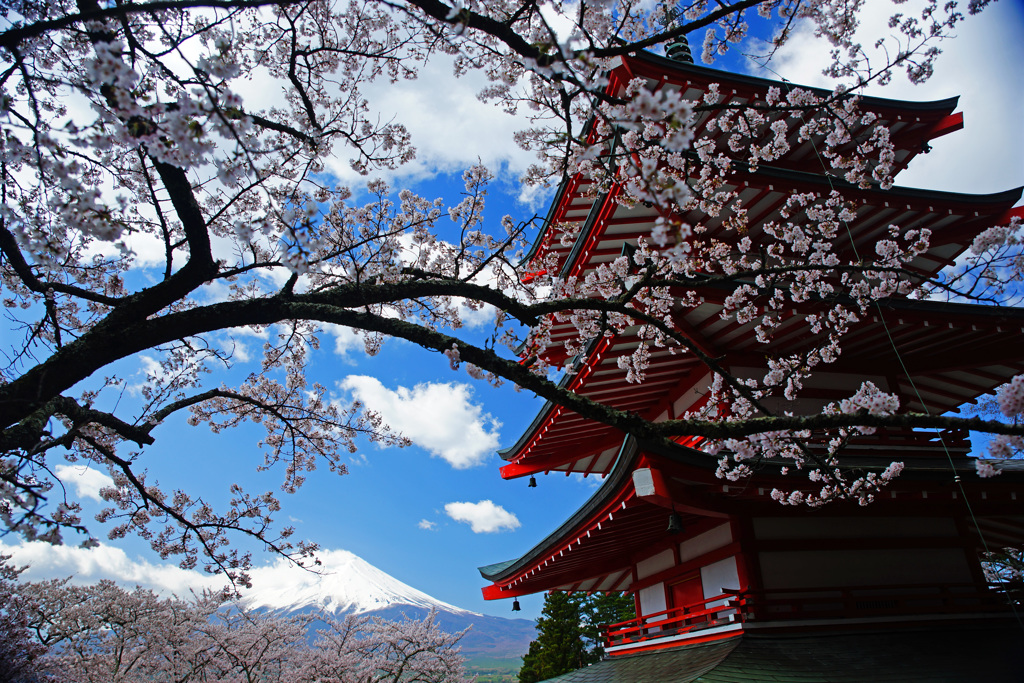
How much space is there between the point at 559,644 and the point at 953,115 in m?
19.7

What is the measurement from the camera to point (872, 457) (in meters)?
5.75

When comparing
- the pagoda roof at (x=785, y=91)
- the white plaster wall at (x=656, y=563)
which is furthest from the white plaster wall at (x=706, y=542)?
the pagoda roof at (x=785, y=91)

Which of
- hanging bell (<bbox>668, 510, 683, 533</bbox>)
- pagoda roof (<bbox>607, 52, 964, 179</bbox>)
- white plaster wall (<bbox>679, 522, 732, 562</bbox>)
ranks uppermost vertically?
pagoda roof (<bbox>607, 52, 964, 179</bbox>)

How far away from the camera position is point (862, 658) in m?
4.69

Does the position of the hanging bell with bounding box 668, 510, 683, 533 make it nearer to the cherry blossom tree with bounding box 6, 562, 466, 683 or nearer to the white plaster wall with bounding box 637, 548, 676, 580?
the white plaster wall with bounding box 637, 548, 676, 580

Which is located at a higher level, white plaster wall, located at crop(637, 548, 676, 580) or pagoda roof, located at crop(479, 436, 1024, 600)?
pagoda roof, located at crop(479, 436, 1024, 600)

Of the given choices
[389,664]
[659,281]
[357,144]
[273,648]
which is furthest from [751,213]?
[273,648]

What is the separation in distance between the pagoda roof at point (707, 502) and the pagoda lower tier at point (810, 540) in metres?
0.02

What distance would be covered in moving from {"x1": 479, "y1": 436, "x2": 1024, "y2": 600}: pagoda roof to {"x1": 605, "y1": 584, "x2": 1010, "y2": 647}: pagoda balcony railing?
59cm

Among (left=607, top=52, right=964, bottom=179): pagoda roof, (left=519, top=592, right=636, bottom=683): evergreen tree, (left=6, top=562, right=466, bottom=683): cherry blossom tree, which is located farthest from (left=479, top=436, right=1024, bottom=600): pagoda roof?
(left=519, top=592, right=636, bottom=683): evergreen tree

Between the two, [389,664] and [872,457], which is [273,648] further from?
[872,457]

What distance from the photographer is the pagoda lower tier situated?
A: 16.8 feet

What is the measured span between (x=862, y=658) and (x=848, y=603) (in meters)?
0.69

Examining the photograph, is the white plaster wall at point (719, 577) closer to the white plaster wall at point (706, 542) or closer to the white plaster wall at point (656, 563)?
the white plaster wall at point (706, 542)
